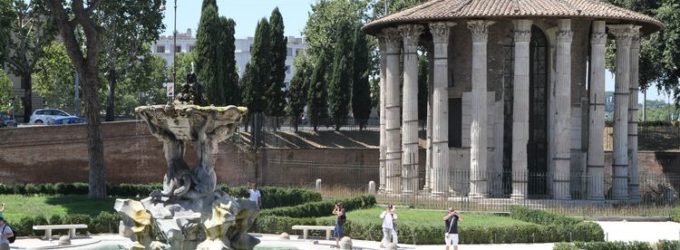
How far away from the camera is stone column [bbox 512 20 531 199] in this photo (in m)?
43.2

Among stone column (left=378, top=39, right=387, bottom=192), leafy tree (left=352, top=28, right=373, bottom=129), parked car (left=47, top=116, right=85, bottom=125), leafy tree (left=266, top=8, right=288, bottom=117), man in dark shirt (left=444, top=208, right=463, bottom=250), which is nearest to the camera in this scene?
man in dark shirt (left=444, top=208, right=463, bottom=250)

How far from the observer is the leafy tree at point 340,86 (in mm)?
64625

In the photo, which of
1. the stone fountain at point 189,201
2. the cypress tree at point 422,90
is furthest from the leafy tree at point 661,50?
the stone fountain at point 189,201

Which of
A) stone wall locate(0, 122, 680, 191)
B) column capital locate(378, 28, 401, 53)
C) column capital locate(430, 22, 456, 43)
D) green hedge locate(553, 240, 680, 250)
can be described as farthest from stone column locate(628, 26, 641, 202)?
green hedge locate(553, 240, 680, 250)

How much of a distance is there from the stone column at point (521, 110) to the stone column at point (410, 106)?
4.42 metres

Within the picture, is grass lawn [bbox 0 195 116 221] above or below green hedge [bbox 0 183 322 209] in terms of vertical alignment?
below

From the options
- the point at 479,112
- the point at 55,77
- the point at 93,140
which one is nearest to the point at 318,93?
the point at 55,77

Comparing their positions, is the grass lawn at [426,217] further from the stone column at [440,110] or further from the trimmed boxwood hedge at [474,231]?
the stone column at [440,110]

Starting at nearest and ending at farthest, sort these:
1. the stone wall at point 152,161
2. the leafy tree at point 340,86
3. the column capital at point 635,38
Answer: the column capital at point 635,38 → the stone wall at point 152,161 → the leafy tree at point 340,86

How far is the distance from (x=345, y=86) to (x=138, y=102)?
3136 cm

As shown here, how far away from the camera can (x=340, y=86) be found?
213 ft

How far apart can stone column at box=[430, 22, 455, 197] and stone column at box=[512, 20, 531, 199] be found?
109 inches

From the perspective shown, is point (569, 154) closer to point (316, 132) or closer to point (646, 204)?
point (646, 204)

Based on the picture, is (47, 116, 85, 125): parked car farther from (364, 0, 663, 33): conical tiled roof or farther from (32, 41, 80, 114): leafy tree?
(364, 0, 663, 33): conical tiled roof
